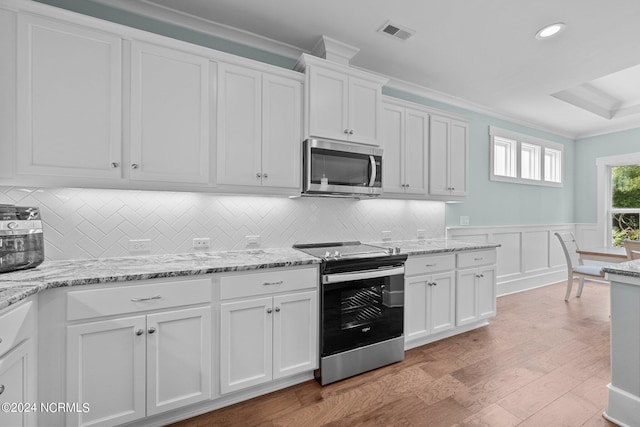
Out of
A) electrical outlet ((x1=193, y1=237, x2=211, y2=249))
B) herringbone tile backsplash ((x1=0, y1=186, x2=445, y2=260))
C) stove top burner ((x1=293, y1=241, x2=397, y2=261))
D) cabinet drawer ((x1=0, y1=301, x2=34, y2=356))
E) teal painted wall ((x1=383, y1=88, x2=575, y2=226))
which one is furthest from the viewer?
teal painted wall ((x1=383, y1=88, x2=575, y2=226))

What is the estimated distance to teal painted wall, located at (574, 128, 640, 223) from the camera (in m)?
5.07

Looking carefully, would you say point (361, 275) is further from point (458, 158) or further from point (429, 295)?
point (458, 158)

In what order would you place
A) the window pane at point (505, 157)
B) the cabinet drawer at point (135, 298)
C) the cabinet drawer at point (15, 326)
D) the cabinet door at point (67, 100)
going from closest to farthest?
the cabinet drawer at point (15, 326) < the cabinet drawer at point (135, 298) < the cabinet door at point (67, 100) < the window pane at point (505, 157)

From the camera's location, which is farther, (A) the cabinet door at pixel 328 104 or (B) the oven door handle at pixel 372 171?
(B) the oven door handle at pixel 372 171

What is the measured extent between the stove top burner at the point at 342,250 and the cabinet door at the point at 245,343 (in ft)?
1.94

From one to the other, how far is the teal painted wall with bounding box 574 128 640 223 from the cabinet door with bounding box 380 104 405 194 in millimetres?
4873

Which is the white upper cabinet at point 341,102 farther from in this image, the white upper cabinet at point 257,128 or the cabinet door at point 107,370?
the cabinet door at point 107,370

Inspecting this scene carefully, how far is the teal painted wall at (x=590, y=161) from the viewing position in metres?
5.07

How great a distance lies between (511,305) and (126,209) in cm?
470

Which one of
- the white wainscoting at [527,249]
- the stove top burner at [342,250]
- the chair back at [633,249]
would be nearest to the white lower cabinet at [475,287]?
the white wainscoting at [527,249]

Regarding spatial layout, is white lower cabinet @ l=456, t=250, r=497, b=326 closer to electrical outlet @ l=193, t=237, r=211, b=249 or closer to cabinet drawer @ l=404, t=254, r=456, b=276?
cabinet drawer @ l=404, t=254, r=456, b=276

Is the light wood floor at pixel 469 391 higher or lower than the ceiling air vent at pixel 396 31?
lower

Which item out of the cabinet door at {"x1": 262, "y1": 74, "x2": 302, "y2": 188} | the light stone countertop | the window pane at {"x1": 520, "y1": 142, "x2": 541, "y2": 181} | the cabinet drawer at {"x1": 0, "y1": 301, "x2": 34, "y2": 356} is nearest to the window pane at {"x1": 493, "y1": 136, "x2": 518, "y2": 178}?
the window pane at {"x1": 520, "y1": 142, "x2": 541, "y2": 181}

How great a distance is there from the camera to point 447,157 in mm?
3338
